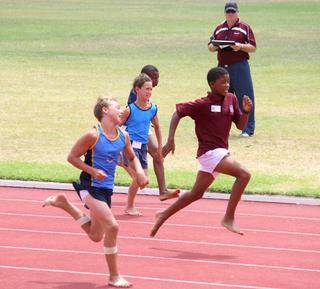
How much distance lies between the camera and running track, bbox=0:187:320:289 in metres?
10.7

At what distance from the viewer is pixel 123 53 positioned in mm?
36812

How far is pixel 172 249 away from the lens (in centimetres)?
1209

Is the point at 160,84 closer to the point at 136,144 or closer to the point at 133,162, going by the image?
the point at 136,144

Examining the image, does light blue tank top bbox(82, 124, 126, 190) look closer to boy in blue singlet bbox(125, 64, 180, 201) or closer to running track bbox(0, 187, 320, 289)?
running track bbox(0, 187, 320, 289)

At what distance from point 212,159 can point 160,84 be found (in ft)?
54.2

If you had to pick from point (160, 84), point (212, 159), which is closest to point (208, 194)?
point (212, 159)

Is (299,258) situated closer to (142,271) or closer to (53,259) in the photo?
(142,271)

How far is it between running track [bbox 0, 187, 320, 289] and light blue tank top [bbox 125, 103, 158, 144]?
985 mm

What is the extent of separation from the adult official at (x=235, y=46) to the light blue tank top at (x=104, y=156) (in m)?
9.55

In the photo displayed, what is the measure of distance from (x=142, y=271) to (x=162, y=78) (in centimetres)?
1919

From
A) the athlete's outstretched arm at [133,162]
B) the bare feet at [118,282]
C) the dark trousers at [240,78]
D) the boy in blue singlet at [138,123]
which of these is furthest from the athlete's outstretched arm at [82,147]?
the dark trousers at [240,78]

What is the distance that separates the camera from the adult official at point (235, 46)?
20.2 metres

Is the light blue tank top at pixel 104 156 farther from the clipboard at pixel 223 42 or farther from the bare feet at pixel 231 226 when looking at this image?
the clipboard at pixel 223 42

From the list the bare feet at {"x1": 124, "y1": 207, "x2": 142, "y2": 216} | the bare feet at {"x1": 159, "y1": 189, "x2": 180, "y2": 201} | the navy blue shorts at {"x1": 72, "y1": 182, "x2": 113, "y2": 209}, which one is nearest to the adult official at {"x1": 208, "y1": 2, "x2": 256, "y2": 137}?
the bare feet at {"x1": 159, "y1": 189, "x2": 180, "y2": 201}
